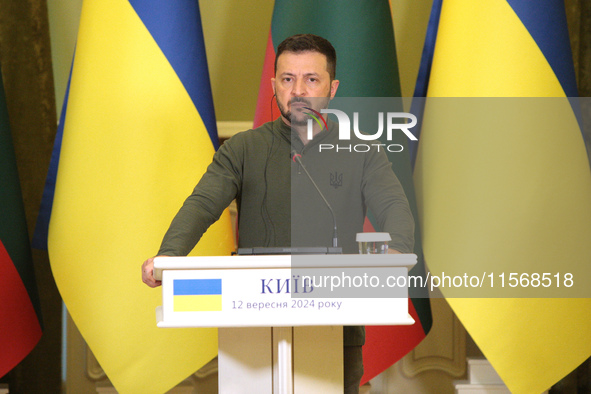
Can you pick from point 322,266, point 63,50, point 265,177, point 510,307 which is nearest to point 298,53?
point 265,177

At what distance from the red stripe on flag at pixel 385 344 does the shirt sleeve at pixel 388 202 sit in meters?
0.75

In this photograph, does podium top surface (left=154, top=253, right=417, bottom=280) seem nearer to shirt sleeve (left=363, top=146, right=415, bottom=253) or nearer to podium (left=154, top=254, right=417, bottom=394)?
podium (left=154, top=254, right=417, bottom=394)

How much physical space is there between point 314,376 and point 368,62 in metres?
A: 1.29

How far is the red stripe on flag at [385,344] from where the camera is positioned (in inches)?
80.9

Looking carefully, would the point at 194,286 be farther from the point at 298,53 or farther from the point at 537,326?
the point at 537,326

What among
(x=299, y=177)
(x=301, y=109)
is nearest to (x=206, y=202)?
(x=299, y=177)

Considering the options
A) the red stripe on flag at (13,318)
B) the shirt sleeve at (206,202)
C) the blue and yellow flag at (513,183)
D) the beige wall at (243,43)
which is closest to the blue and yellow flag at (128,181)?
the red stripe on flag at (13,318)

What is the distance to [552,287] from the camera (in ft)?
6.12

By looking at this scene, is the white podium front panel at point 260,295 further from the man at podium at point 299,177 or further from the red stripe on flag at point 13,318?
the red stripe on flag at point 13,318

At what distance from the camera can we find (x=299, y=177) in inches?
55.9

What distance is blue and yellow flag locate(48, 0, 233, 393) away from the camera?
186 cm

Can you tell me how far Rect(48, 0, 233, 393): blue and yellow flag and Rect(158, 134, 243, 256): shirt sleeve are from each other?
1.58 ft

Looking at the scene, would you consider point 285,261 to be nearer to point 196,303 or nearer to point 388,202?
point 196,303

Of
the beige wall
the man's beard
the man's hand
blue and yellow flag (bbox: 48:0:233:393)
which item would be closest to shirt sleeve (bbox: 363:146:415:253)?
the man's beard
